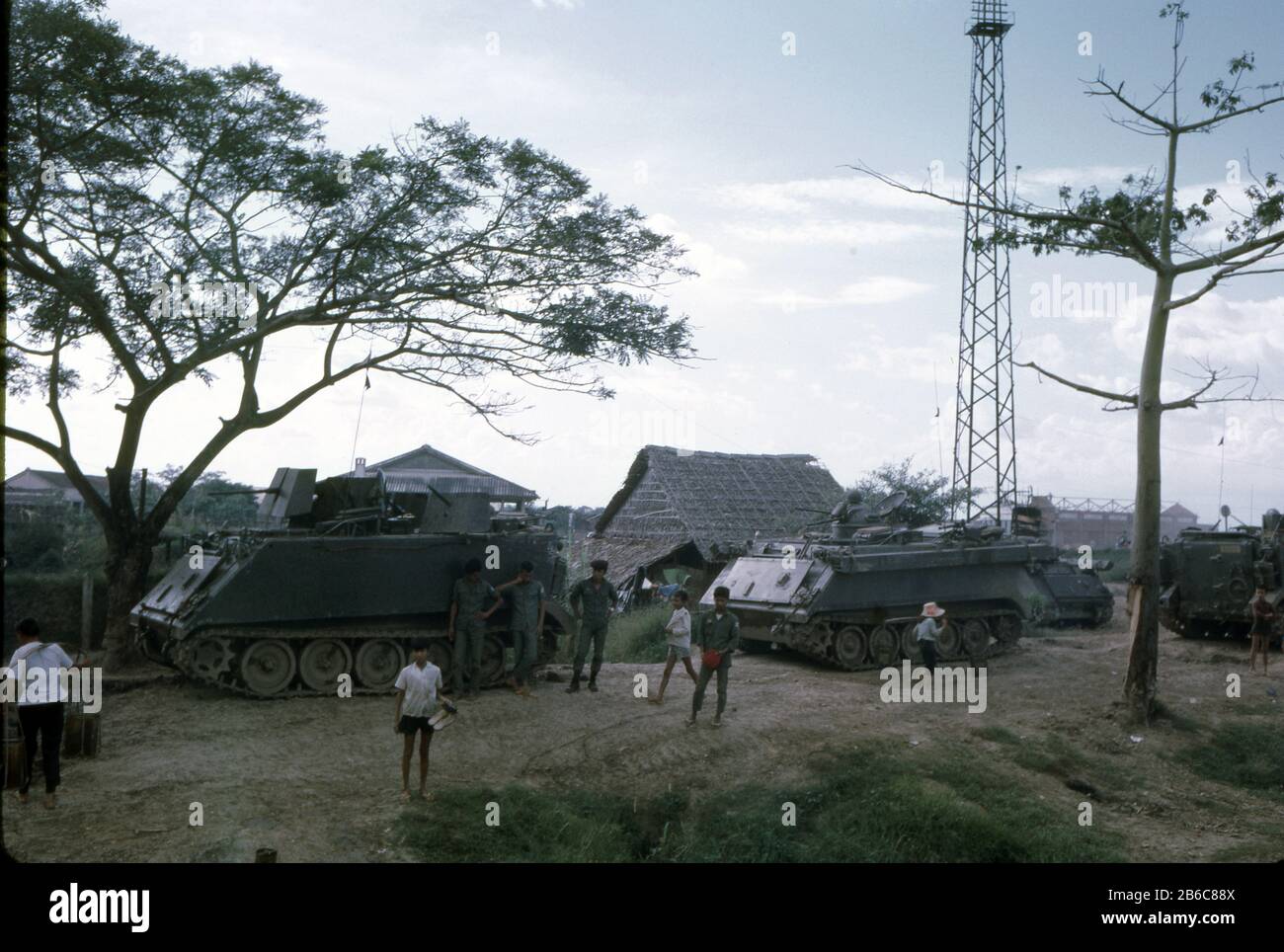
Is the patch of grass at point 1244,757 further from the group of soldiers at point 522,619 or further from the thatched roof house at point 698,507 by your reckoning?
the thatched roof house at point 698,507

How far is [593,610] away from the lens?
12984mm

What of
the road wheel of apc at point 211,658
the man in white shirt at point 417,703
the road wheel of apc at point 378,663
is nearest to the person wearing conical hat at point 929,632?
the road wheel of apc at point 378,663

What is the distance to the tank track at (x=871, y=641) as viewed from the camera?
51.1ft

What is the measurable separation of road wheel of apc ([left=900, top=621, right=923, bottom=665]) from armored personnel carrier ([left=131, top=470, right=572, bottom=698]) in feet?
16.6

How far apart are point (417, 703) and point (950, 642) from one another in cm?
1006

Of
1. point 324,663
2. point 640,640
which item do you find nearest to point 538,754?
point 324,663

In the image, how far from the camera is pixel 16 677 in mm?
8180

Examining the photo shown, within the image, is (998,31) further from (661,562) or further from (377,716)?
(377,716)

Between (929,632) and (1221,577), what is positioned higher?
(1221,577)

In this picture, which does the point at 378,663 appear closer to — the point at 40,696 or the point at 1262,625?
the point at 40,696

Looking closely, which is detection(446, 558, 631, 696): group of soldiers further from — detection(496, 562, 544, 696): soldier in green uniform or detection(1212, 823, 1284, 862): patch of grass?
detection(1212, 823, 1284, 862): patch of grass

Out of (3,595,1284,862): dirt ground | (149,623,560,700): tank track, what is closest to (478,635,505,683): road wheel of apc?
(149,623,560,700): tank track

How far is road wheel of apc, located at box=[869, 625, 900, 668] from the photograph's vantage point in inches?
635
